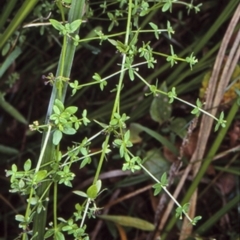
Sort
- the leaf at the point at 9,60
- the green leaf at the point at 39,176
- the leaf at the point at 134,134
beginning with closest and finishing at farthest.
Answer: the green leaf at the point at 39,176, the leaf at the point at 9,60, the leaf at the point at 134,134

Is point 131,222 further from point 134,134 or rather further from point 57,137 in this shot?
point 57,137

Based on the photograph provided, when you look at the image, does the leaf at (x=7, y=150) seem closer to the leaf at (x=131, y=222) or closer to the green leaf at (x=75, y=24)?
the leaf at (x=131, y=222)

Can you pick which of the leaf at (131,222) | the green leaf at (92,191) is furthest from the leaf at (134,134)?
the green leaf at (92,191)

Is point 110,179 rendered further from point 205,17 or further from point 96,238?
point 205,17

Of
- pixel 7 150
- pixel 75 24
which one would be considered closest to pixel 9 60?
pixel 7 150

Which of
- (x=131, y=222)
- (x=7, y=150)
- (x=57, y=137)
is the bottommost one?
(x=131, y=222)

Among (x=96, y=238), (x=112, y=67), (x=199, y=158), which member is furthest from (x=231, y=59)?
(x=96, y=238)

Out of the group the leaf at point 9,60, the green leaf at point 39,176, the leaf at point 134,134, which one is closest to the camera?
the green leaf at point 39,176

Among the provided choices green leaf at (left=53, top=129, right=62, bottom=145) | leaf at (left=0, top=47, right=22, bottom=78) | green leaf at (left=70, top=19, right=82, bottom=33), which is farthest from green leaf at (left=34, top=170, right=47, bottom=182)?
leaf at (left=0, top=47, right=22, bottom=78)

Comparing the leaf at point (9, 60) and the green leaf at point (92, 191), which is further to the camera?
the leaf at point (9, 60)
